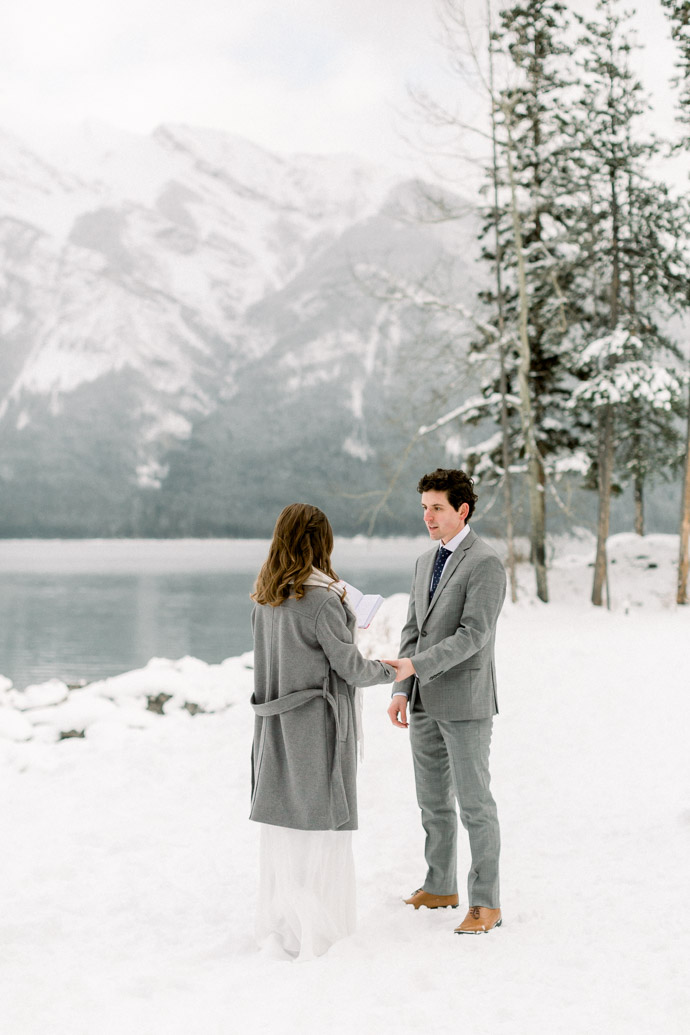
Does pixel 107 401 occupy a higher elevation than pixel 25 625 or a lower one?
higher

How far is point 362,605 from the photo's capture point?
12.0ft

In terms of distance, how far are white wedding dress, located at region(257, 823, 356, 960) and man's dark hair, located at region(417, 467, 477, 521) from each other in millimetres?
1400

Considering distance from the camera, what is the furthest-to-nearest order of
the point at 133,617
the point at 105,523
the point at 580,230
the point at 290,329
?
1. the point at 290,329
2. the point at 105,523
3. the point at 133,617
4. the point at 580,230

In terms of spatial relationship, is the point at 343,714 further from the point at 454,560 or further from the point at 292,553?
the point at 454,560

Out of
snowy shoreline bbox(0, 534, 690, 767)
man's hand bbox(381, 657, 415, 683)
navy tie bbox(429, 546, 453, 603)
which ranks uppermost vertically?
navy tie bbox(429, 546, 453, 603)

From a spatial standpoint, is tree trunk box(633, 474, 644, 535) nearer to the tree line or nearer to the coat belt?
the tree line

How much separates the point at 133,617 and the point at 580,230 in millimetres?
22862

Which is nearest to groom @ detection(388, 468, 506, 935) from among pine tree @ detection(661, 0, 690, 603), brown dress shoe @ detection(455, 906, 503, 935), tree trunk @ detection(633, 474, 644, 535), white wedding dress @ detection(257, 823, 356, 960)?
brown dress shoe @ detection(455, 906, 503, 935)

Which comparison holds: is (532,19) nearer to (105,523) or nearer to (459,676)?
(459,676)

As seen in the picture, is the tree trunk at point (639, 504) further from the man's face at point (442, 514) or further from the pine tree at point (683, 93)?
the man's face at point (442, 514)

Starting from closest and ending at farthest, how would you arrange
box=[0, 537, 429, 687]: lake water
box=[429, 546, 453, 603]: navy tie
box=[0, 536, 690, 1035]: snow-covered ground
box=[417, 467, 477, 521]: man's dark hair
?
box=[0, 536, 690, 1035]: snow-covered ground, box=[417, 467, 477, 521]: man's dark hair, box=[429, 546, 453, 603]: navy tie, box=[0, 537, 429, 687]: lake water

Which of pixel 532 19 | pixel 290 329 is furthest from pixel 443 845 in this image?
pixel 290 329

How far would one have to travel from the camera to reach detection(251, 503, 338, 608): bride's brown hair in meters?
3.43

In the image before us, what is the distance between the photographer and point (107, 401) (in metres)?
182
